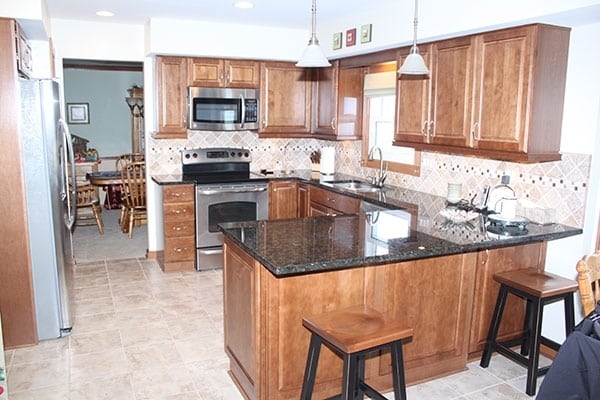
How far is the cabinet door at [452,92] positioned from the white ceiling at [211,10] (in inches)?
29.6

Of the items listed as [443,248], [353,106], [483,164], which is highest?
[353,106]

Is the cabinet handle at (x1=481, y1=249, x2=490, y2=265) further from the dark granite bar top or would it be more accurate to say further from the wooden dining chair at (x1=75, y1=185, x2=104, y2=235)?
the wooden dining chair at (x1=75, y1=185, x2=104, y2=235)

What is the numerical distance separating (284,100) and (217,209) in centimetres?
141

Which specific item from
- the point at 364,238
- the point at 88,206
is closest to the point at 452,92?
the point at 364,238

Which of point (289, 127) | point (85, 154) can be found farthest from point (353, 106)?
point (85, 154)

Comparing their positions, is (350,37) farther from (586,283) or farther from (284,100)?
(586,283)

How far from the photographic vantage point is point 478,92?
342 centimetres

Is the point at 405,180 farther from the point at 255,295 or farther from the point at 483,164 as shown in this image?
the point at 255,295

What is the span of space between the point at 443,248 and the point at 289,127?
3.26 metres

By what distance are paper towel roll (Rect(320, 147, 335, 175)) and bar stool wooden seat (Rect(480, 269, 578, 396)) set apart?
9.10 feet

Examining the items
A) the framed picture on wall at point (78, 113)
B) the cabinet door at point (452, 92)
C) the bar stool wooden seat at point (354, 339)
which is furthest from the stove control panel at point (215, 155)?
the framed picture on wall at point (78, 113)

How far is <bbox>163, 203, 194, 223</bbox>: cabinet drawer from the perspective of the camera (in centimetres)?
498

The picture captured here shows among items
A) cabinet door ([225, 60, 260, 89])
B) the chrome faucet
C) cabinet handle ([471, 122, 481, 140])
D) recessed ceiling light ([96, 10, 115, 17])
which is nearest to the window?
the chrome faucet

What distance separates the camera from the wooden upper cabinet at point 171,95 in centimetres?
507
